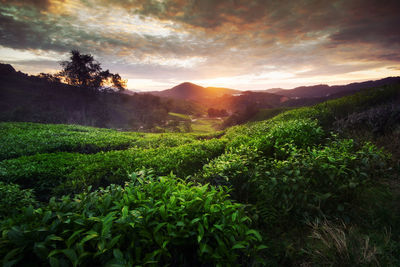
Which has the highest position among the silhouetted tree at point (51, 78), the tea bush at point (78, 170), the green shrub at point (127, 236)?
the silhouetted tree at point (51, 78)

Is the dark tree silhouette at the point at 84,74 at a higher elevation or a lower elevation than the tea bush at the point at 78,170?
higher

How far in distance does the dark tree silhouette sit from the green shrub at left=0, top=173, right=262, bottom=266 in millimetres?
50631

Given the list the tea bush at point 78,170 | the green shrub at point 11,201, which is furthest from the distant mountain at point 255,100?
the green shrub at point 11,201

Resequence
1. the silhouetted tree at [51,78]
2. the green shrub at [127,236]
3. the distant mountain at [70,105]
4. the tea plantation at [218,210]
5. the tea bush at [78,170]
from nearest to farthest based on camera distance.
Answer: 1. the green shrub at [127,236]
2. the tea plantation at [218,210]
3. the tea bush at [78,170]
4. the distant mountain at [70,105]
5. the silhouetted tree at [51,78]

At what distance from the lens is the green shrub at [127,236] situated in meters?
1.57

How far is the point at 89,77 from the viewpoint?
143ft

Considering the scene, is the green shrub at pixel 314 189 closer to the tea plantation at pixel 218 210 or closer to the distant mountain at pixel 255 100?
the tea plantation at pixel 218 210

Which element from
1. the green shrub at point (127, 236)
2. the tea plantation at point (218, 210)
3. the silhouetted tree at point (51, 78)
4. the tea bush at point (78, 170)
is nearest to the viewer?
the green shrub at point (127, 236)

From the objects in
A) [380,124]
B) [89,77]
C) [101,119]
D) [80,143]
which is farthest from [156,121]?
[380,124]

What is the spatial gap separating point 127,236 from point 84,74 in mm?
51705

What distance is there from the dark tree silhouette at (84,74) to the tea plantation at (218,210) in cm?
4598

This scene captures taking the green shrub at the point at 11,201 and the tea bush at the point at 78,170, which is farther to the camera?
the tea bush at the point at 78,170

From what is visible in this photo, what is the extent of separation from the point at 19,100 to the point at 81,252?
7229 cm

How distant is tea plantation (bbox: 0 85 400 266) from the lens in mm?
1711
